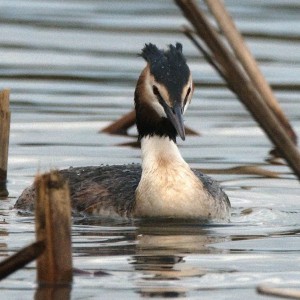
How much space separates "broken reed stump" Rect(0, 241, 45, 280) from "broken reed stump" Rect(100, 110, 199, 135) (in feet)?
25.4

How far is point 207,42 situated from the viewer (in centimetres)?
617

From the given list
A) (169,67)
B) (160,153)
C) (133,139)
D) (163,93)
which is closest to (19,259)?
(163,93)

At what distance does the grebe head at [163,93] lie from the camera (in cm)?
1142

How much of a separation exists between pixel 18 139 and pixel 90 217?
3.58 metres

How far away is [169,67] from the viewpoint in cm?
1164

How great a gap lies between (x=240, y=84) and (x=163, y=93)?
5.30 m

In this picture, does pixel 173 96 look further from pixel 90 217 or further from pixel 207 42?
pixel 207 42

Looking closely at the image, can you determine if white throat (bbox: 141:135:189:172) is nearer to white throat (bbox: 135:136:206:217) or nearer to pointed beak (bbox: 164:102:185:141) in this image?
white throat (bbox: 135:136:206:217)

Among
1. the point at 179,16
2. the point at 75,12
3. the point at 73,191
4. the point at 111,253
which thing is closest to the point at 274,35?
the point at 179,16

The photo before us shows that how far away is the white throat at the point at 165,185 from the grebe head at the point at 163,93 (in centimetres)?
13

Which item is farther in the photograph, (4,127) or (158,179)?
(4,127)

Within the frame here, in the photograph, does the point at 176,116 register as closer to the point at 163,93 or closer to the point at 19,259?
the point at 163,93

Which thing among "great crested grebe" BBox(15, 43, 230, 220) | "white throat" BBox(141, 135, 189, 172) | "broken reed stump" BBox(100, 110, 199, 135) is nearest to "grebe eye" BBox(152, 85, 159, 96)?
"great crested grebe" BBox(15, 43, 230, 220)

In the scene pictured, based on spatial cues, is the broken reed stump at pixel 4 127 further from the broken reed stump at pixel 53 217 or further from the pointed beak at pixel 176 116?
the broken reed stump at pixel 53 217
